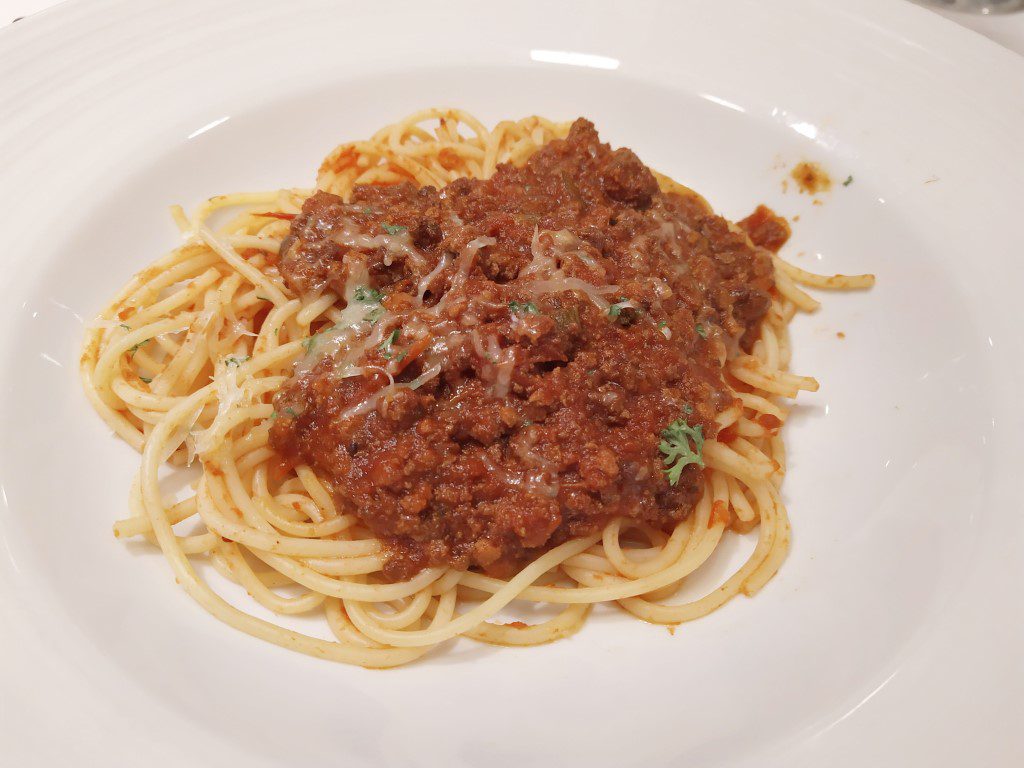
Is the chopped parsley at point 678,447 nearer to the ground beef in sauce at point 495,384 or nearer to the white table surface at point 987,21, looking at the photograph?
the ground beef in sauce at point 495,384

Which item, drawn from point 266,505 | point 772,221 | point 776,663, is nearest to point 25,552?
point 266,505

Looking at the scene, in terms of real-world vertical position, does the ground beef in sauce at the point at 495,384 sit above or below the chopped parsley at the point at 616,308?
below

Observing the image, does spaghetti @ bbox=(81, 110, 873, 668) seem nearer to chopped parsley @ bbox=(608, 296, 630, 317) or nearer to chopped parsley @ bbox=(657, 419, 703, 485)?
chopped parsley @ bbox=(608, 296, 630, 317)

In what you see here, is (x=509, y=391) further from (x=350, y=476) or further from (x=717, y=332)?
(x=717, y=332)

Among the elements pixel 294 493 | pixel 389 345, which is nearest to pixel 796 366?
pixel 389 345

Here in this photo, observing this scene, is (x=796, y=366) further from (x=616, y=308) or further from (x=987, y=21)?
(x=987, y=21)

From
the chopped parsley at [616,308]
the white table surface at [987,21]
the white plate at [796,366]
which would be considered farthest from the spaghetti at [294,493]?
the white table surface at [987,21]
